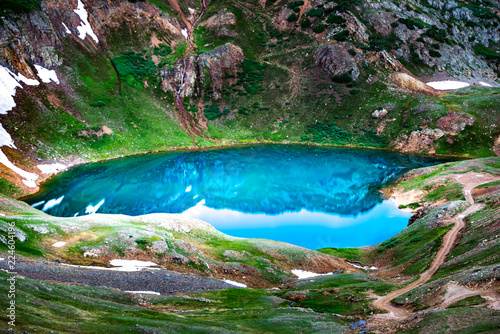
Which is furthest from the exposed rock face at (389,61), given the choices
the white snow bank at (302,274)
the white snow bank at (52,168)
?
the white snow bank at (52,168)

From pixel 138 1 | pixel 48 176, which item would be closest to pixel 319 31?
pixel 138 1

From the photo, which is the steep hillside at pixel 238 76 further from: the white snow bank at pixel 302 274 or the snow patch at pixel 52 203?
the white snow bank at pixel 302 274

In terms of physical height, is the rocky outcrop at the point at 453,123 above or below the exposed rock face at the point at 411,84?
below

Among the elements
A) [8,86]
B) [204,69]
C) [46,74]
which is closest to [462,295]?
[8,86]

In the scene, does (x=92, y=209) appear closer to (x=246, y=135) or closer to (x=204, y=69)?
(x=246, y=135)

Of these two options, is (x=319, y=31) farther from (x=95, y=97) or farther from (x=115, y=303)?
(x=115, y=303)

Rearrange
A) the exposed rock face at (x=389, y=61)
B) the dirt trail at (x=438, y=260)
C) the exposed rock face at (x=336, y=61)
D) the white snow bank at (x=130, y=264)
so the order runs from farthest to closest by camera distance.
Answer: the exposed rock face at (x=389, y=61)
the exposed rock face at (x=336, y=61)
the white snow bank at (x=130, y=264)
the dirt trail at (x=438, y=260)

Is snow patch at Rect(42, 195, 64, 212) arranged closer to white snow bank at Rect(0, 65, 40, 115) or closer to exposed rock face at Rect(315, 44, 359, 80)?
white snow bank at Rect(0, 65, 40, 115)
